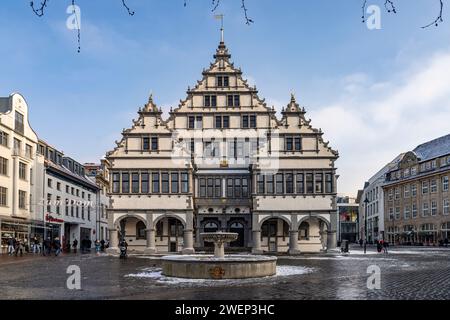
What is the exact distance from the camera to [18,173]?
167 ft

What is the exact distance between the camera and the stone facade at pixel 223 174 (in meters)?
48.3

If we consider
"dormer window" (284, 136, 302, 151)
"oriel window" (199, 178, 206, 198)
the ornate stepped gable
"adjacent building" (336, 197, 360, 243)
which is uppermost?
the ornate stepped gable

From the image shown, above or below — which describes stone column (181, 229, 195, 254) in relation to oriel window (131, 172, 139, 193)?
below

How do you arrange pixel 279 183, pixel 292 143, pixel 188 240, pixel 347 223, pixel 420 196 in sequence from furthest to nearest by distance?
pixel 347 223 < pixel 420 196 < pixel 292 143 < pixel 279 183 < pixel 188 240

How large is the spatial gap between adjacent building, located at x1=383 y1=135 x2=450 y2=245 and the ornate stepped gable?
37932 millimetres

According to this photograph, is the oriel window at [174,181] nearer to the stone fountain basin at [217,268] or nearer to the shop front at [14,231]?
the shop front at [14,231]

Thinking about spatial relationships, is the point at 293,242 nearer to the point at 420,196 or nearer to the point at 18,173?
the point at 18,173

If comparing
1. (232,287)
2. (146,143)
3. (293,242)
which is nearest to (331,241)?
(293,242)

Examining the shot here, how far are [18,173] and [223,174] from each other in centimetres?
1874

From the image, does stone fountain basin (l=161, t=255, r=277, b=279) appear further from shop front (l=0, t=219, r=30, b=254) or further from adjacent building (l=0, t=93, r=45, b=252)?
shop front (l=0, t=219, r=30, b=254)

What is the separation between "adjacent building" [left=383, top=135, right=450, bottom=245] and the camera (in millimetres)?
80375

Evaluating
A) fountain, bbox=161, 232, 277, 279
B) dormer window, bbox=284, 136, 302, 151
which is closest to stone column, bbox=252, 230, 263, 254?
dormer window, bbox=284, 136, 302, 151
